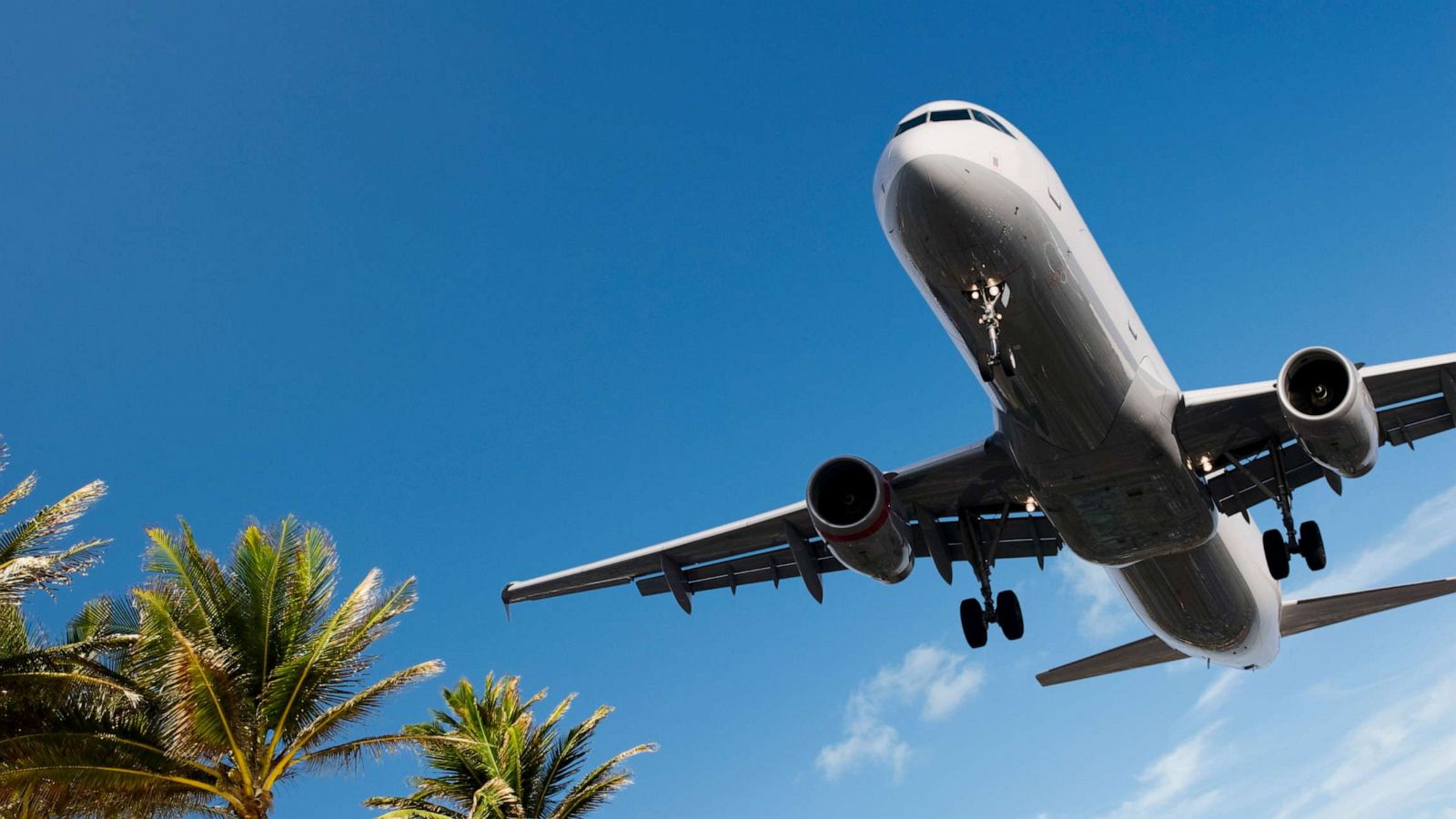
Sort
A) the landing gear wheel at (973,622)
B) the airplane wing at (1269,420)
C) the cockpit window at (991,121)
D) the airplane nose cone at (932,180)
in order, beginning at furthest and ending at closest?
1. the landing gear wheel at (973,622)
2. the airplane wing at (1269,420)
3. the cockpit window at (991,121)
4. the airplane nose cone at (932,180)

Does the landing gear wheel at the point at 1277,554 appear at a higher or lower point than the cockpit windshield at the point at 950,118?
lower

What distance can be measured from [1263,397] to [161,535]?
14088 mm

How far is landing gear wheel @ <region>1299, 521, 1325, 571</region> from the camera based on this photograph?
16328mm

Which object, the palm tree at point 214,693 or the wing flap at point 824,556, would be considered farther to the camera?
the wing flap at point 824,556

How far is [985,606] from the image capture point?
60.4 ft

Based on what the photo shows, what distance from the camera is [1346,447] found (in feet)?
44.0

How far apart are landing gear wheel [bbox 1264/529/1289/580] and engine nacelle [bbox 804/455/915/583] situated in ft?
16.9

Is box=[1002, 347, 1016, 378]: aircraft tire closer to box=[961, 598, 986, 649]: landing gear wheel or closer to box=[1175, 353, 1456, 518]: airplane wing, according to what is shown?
box=[1175, 353, 1456, 518]: airplane wing

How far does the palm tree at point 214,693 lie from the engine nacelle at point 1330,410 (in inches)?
442

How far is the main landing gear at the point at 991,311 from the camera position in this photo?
12.6 meters

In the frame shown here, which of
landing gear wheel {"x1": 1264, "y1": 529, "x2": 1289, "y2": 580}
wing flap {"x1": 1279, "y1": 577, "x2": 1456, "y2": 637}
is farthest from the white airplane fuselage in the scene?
wing flap {"x1": 1279, "y1": 577, "x2": 1456, "y2": 637}

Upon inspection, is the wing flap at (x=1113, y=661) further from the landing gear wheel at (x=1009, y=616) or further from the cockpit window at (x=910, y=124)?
the cockpit window at (x=910, y=124)

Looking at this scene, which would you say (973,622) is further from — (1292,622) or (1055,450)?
(1292,622)

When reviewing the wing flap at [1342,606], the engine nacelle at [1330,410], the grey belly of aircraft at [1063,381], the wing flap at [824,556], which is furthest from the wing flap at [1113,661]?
the engine nacelle at [1330,410]
